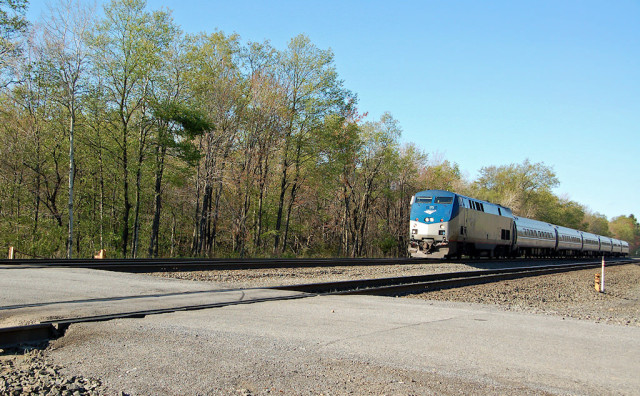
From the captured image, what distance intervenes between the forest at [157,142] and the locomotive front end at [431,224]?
30.9 feet

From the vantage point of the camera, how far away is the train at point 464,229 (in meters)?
26.2

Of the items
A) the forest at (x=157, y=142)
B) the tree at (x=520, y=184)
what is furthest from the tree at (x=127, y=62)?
the tree at (x=520, y=184)

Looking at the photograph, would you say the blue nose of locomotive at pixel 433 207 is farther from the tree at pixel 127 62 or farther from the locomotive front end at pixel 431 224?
the tree at pixel 127 62

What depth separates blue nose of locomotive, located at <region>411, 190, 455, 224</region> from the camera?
1025 inches

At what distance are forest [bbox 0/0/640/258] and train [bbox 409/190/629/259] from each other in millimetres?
9907

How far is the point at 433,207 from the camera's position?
2669 centimetres

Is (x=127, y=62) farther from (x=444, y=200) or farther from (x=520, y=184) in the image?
(x=520, y=184)

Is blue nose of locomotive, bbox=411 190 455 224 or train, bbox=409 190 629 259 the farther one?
train, bbox=409 190 629 259

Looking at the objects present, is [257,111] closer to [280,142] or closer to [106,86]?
[280,142]

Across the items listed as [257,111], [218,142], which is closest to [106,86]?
[218,142]

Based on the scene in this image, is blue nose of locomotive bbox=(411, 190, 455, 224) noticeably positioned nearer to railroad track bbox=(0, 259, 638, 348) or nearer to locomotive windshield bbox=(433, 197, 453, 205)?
locomotive windshield bbox=(433, 197, 453, 205)

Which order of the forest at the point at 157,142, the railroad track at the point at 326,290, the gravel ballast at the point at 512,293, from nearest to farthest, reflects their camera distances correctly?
the railroad track at the point at 326,290, the gravel ballast at the point at 512,293, the forest at the point at 157,142

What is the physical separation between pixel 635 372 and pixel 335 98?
3353cm

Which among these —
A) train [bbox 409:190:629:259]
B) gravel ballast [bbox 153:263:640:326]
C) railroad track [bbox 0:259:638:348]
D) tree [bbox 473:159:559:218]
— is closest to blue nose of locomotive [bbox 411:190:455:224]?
train [bbox 409:190:629:259]
